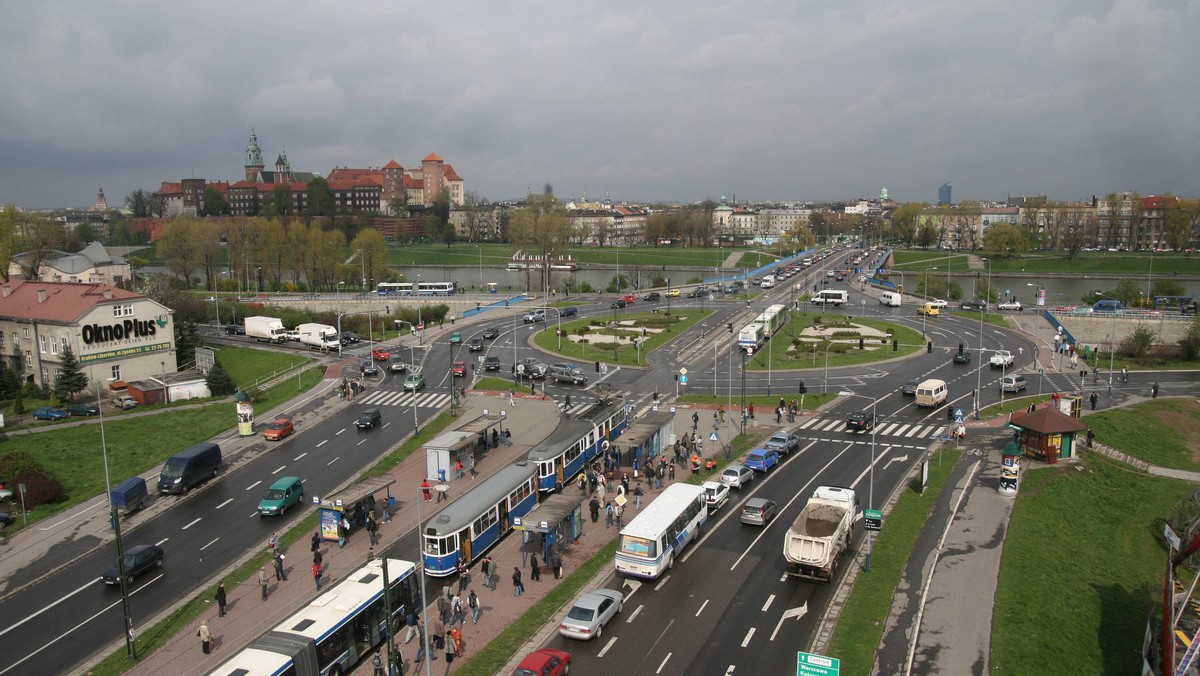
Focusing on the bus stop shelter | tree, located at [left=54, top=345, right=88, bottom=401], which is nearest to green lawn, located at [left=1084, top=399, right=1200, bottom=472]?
the bus stop shelter

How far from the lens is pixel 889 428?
149ft

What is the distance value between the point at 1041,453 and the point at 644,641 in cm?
2710

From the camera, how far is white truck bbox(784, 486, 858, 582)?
2539 cm

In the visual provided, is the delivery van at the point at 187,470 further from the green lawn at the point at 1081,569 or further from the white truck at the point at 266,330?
the white truck at the point at 266,330

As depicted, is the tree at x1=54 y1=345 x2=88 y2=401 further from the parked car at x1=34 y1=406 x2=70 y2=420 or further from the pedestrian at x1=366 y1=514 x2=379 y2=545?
the pedestrian at x1=366 y1=514 x2=379 y2=545

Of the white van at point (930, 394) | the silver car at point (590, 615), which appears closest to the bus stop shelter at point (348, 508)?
the silver car at point (590, 615)

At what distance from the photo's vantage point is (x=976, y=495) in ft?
113

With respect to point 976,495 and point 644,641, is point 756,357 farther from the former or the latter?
point 644,641

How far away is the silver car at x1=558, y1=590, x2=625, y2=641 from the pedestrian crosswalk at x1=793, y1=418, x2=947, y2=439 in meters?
24.8

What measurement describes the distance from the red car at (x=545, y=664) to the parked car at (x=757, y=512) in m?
11.9

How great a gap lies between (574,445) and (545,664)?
16.7 m

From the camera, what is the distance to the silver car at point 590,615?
72.8 feet

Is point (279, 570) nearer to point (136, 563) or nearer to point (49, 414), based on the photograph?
point (136, 563)

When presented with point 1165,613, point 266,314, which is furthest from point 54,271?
point 1165,613
